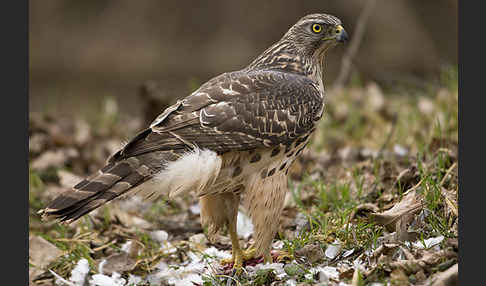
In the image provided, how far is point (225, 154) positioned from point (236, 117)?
301mm

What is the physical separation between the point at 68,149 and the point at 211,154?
4.21m

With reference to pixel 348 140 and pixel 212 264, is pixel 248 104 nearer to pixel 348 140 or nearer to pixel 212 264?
pixel 212 264

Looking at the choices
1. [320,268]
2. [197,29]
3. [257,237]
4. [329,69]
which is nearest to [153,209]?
[257,237]

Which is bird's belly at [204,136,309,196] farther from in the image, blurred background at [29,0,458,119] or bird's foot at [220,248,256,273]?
blurred background at [29,0,458,119]

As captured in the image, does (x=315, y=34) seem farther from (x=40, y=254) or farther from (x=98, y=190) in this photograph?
(x=40, y=254)

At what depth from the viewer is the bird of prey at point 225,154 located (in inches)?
168

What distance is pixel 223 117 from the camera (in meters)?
4.49

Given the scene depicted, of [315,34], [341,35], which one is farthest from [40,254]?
[341,35]

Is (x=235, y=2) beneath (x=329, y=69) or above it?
above

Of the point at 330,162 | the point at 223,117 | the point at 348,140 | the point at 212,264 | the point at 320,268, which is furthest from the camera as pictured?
the point at 348,140

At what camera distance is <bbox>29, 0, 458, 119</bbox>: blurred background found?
14734mm

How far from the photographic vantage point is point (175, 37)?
53.0 feet

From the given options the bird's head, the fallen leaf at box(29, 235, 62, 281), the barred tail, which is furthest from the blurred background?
the barred tail

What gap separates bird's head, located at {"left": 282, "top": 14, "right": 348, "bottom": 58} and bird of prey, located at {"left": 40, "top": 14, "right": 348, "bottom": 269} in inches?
15.5
